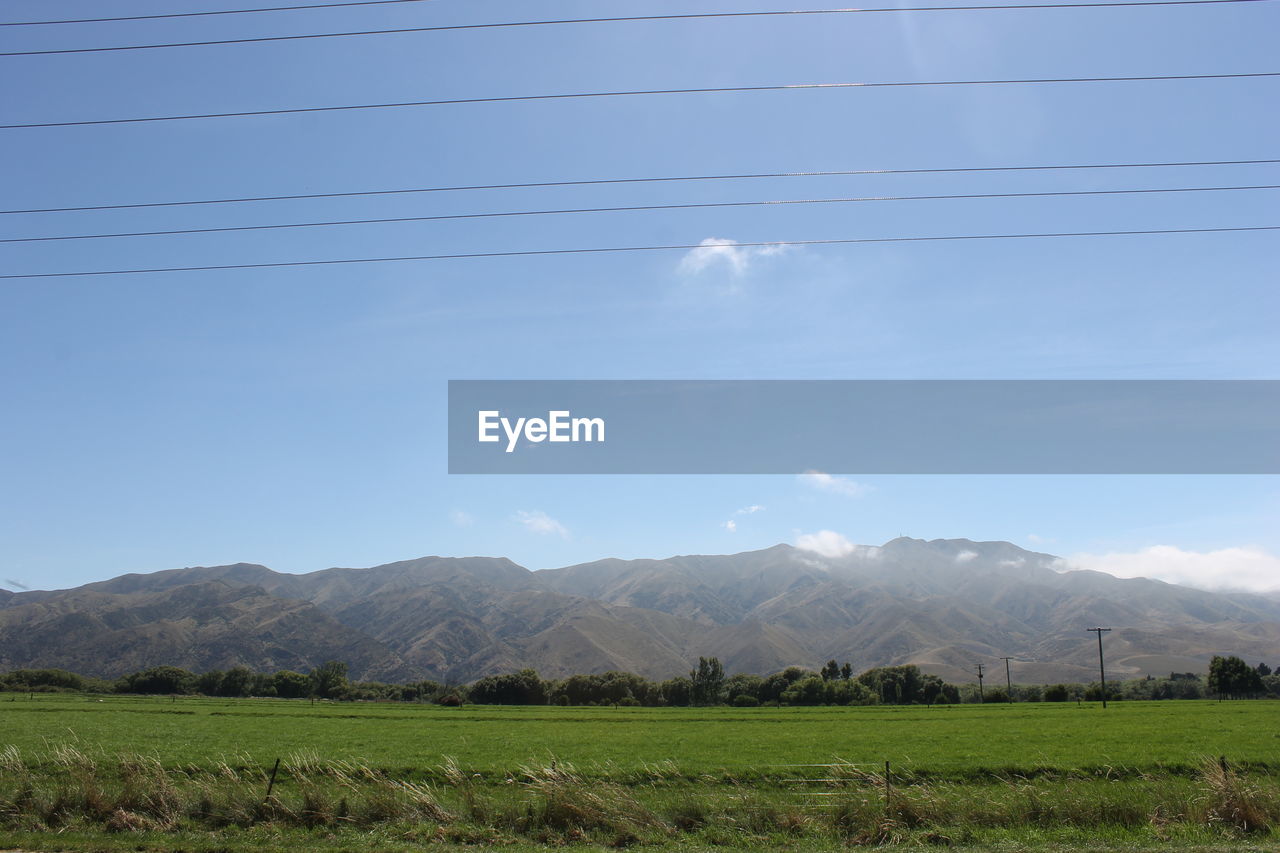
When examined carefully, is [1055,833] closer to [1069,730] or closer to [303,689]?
[1069,730]

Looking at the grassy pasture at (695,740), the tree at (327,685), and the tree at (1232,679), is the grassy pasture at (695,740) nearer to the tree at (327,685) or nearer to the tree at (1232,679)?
the tree at (327,685)

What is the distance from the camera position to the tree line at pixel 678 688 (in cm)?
14350

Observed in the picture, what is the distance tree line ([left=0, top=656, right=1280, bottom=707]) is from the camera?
14350 cm

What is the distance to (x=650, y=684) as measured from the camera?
555 feet

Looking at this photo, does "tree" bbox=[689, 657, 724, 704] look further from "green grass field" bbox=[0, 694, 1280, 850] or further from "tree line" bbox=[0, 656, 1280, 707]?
"green grass field" bbox=[0, 694, 1280, 850]

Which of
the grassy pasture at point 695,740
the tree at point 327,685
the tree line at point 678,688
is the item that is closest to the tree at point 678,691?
the tree line at point 678,688

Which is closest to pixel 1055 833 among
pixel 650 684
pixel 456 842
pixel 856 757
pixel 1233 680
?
pixel 456 842

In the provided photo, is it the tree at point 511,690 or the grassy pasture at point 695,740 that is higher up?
the grassy pasture at point 695,740

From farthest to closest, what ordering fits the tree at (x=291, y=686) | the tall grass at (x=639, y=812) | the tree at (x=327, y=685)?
the tree at (x=327, y=685), the tree at (x=291, y=686), the tall grass at (x=639, y=812)

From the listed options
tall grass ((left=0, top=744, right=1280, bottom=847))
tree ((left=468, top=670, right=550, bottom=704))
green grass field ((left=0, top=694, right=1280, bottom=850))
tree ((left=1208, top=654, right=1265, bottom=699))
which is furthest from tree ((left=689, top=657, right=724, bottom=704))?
tall grass ((left=0, top=744, right=1280, bottom=847))

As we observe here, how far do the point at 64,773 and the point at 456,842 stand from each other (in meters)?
15.8

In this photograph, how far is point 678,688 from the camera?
166750mm

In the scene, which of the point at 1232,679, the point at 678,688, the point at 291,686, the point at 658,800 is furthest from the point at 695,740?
the point at 1232,679

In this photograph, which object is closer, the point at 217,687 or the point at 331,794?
the point at 331,794
